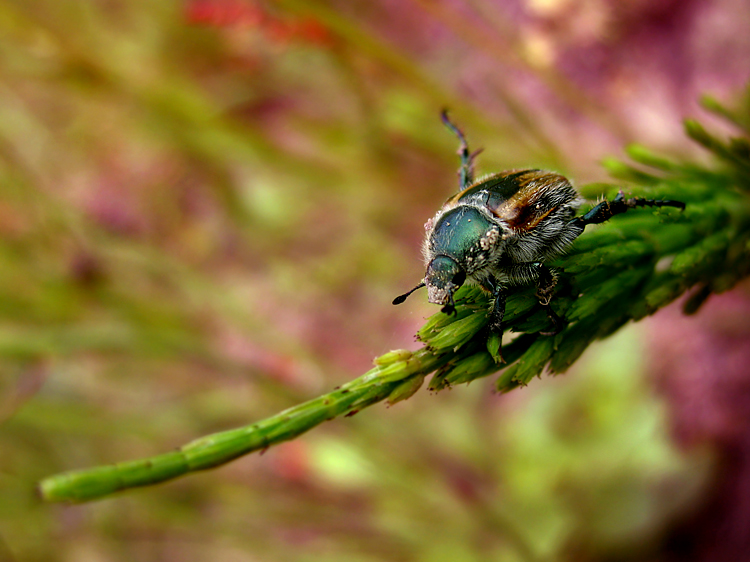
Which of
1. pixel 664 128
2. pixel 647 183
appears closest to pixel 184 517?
pixel 647 183

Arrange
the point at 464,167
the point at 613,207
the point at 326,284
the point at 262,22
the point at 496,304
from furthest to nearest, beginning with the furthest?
the point at 326,284
the point at 262,22
the point at 464,167
the point at 613,207
the point at 496,304

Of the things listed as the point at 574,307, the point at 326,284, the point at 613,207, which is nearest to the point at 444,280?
the point at 574,307

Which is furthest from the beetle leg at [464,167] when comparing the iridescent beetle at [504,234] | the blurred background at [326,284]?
the blurred background at [326,284]

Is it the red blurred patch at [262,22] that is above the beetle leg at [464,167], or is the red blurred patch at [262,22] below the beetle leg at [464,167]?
above

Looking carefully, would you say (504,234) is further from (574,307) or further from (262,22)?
(262,22)

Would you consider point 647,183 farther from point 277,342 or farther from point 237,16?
point 277,342

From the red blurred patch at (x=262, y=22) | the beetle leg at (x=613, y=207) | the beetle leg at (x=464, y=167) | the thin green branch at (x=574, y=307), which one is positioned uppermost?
the red blurred patch at (x=262, y=22)

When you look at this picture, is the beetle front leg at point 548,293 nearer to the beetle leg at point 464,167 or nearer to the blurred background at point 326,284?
the beetle leg at point 464,167
